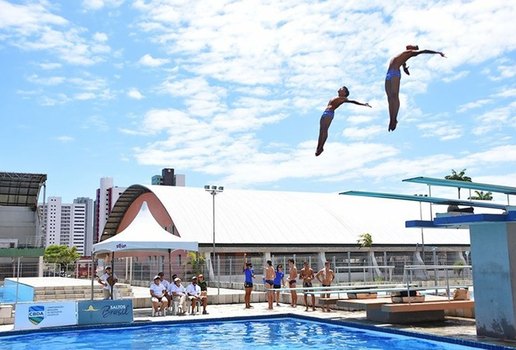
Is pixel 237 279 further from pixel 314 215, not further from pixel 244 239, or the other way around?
pixel 314 215

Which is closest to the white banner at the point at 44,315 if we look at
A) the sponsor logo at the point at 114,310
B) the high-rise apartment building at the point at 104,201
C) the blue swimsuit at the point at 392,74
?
the sponsor logo at the point at 114,310

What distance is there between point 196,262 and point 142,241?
54.7 feet

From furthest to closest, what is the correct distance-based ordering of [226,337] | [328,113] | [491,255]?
[226,337] < [491,255] < [328,113]

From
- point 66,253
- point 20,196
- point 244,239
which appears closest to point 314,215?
point 244,239

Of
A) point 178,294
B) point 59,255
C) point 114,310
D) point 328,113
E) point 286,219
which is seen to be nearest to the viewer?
point 328,113

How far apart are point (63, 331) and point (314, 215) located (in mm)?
34462

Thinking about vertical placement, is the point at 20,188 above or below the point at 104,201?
below

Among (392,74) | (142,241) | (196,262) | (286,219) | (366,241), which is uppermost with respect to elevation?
(286,219)

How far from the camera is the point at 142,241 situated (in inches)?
706

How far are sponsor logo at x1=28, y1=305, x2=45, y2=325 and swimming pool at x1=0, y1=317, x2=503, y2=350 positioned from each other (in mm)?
352

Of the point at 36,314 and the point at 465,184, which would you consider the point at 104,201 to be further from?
the point at 465,184

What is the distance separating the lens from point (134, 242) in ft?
58.3

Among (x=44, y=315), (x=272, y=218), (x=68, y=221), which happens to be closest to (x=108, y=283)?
(x=44, y=315)

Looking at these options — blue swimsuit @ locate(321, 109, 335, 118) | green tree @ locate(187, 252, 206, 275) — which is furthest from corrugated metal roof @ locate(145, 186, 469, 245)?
blue swimsuit @ locate(321, 109, 335, 118)
